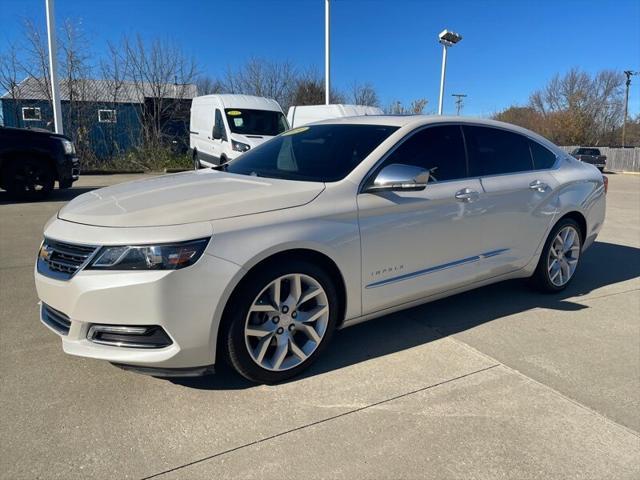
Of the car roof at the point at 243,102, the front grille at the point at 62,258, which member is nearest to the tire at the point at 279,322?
the front grille at the point at 62,258

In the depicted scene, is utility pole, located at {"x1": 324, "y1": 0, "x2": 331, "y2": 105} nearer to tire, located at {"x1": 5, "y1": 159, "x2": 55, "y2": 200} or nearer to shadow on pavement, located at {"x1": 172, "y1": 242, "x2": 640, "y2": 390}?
tire, located at {"x1": 5, "y1": 159, "x2": 55, "y2": 200}

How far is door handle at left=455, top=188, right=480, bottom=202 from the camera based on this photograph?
3811mm

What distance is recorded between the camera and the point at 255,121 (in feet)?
45.6

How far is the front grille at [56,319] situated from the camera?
2793mm

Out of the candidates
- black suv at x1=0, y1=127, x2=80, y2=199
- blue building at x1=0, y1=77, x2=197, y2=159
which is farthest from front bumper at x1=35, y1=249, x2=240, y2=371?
A: blue building at x1=0, y1=77, x2=197, y2=159

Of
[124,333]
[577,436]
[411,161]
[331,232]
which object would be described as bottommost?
[577,436]

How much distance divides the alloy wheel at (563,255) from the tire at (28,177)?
945 centimetres

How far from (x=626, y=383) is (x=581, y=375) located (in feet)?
0.84

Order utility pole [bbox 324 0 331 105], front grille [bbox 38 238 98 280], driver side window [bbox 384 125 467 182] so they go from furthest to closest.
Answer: utility pole [bbox 324 0 331 105] < driver side window [bbox 384 125 467 182] < front grille [bbox 38 238 98 280]

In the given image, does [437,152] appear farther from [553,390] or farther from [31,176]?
[31,176]

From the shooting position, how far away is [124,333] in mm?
2664

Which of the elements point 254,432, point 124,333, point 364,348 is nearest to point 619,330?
point 364,348

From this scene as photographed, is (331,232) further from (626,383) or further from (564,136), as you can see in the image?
(564,136)

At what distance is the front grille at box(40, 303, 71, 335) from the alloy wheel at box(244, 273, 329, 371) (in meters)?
0.99
